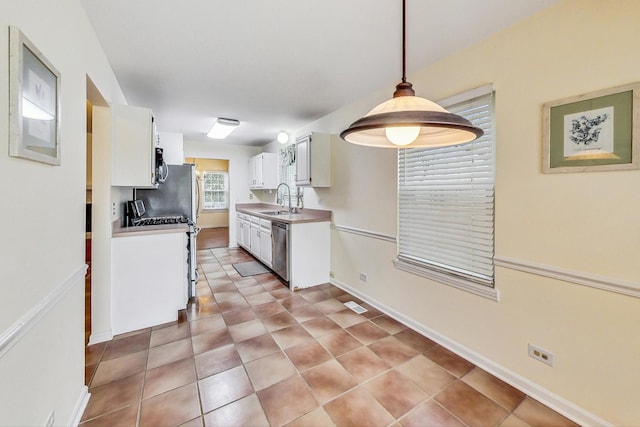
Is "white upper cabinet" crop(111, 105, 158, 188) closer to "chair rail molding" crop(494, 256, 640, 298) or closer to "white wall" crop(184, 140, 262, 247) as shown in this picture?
"chair rail molding" crop(494, 256, 640, 298)

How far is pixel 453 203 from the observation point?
2.34m

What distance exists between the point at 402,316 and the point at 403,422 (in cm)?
127

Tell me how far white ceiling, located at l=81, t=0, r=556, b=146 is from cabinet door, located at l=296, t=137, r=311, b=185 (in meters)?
0.72

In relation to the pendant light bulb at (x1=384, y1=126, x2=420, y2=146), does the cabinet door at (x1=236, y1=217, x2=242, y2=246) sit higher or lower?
lower

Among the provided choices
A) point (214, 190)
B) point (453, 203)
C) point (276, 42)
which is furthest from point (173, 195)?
point (214, 190)

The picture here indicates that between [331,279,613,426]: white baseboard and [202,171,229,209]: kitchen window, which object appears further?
[202,171,229,209]: kitchen window

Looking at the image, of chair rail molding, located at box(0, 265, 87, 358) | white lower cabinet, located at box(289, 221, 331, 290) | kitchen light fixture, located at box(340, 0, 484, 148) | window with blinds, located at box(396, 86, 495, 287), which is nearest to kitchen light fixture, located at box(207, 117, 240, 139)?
white lower cabinet, located at box(289, 221, 331, 290)

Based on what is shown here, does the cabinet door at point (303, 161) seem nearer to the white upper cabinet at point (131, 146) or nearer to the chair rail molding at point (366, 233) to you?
the chair rail molding at point (366, 233)

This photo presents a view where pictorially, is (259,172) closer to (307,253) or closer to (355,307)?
(307,253)

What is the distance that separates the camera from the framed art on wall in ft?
3.12

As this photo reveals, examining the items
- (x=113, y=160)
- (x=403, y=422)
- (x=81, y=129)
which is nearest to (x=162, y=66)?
(x=113, y=160)

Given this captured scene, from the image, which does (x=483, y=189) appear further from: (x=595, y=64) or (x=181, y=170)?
(x=181, y=170)

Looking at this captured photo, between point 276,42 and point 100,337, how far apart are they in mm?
2982

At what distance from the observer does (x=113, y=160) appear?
8.12 feet
